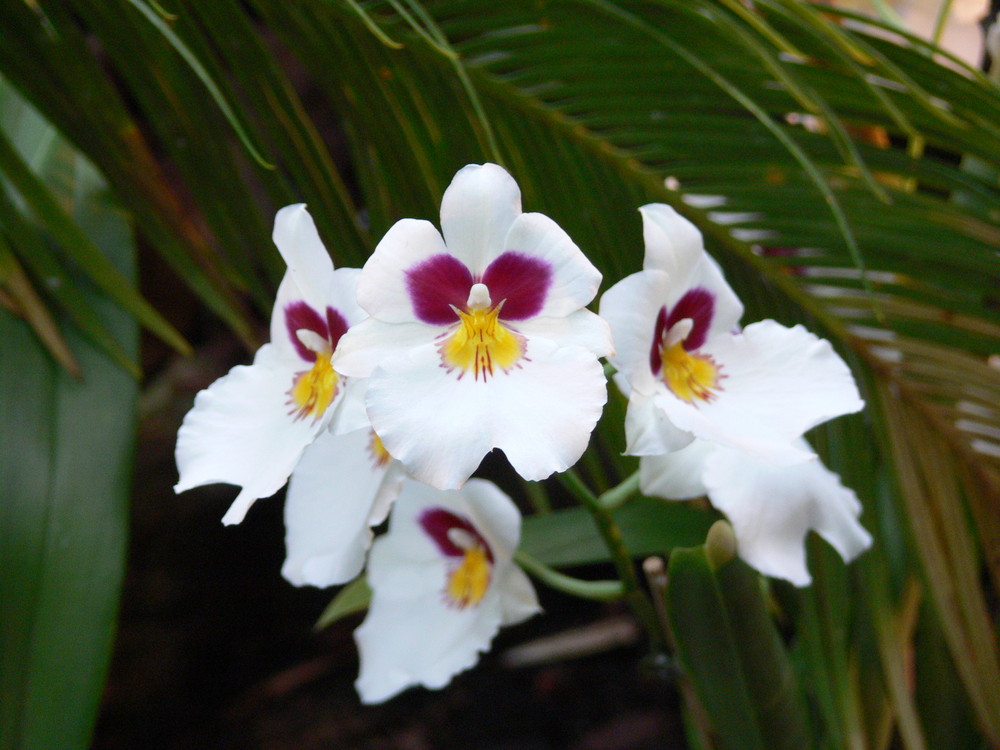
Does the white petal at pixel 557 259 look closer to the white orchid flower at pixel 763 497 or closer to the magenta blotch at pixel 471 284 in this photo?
the magenta blotch at pixel 471 284

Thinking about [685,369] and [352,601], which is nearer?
[685,369]

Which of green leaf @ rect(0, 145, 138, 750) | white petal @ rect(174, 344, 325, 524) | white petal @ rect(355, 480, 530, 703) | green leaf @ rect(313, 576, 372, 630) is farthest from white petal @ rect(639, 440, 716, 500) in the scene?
green leaf @ rect(0, 145, 138, 750)

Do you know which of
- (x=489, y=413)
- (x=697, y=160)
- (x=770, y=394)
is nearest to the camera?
(x=489, y=413)

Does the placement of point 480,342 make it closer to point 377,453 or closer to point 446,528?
point 377,453

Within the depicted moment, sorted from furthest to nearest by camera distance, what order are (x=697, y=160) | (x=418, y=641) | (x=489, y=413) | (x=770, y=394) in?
1. (x=697, y=160)
2. (x=418, y=641)
3. (x=770, y=394)
4. (x=489, y=413)

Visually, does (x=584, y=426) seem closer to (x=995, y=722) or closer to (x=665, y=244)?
(x=665, y=244)

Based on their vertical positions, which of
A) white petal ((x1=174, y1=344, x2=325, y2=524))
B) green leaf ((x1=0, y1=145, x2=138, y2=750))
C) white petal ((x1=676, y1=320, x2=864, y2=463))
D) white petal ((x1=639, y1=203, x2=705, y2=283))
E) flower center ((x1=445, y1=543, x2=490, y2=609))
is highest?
white petal ((x1=639, y1=203, x2=705, y2=283))

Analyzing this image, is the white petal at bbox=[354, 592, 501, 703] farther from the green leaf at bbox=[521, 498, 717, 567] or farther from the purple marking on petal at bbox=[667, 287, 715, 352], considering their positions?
the purple marking on petal at bbox=[667, 287, 715, 352]

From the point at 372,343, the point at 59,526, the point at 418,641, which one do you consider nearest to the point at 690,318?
the point at 372,343
